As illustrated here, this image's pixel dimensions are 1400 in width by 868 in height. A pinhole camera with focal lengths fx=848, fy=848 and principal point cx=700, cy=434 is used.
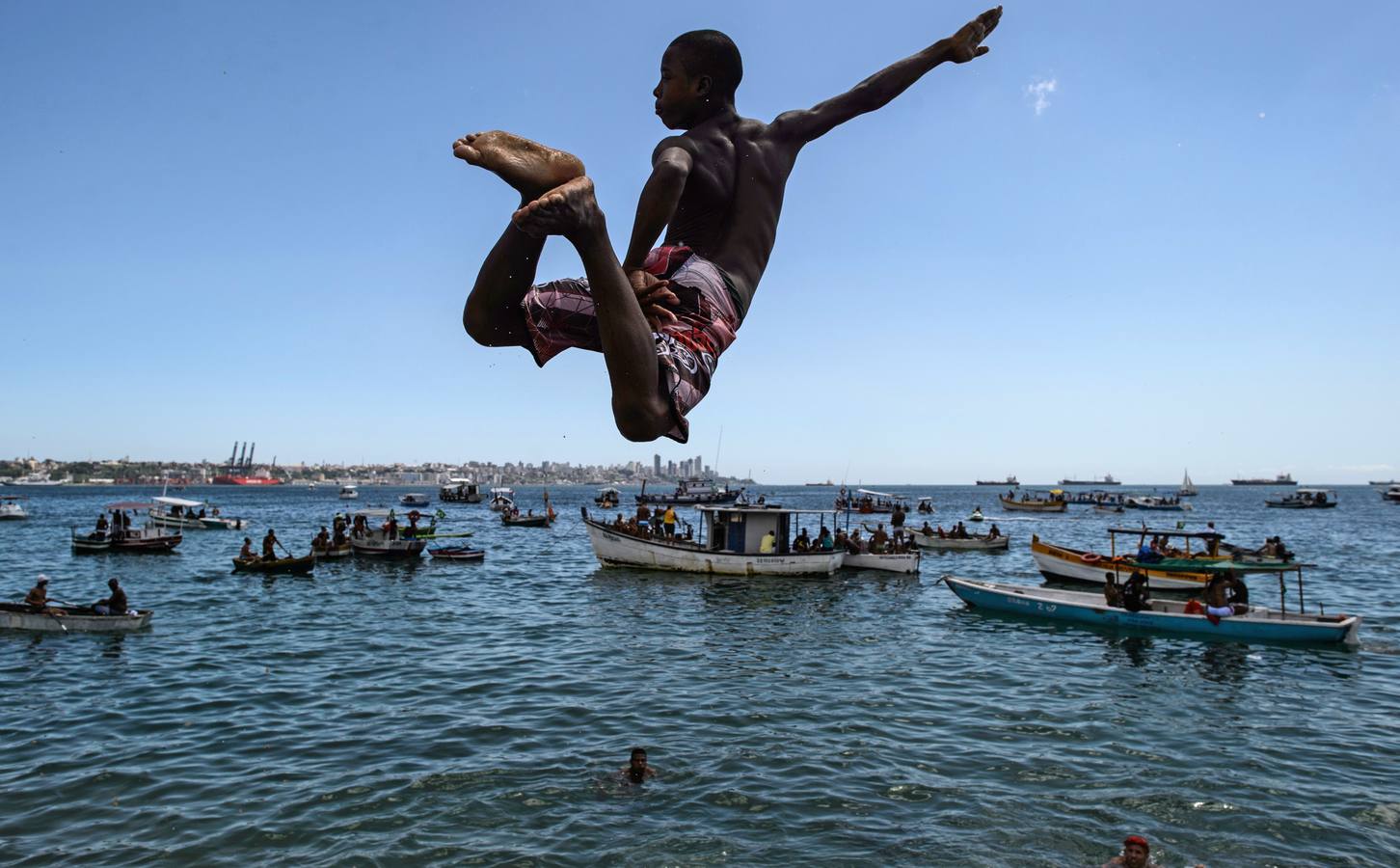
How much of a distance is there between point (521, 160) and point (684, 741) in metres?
15.8

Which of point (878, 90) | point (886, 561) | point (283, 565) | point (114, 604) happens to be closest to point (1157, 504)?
point (886, 561)

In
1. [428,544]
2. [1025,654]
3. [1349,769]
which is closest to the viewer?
[1349,769]

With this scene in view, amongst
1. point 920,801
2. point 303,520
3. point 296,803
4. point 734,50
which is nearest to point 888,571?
point 920,801

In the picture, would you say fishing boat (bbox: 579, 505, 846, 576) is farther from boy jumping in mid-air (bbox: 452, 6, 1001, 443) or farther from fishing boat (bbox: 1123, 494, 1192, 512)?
fishing boat (bbox: 1123, 494, 1192, 512)

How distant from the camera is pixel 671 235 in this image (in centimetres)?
325

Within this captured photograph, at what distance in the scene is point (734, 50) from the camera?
299 centimetres

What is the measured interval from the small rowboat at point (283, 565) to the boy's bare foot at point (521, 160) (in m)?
43.0

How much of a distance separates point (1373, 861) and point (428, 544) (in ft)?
186

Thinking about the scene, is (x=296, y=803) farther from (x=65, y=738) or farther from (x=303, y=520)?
(x=303, y=520)

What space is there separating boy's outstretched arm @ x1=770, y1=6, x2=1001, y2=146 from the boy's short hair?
33 cm

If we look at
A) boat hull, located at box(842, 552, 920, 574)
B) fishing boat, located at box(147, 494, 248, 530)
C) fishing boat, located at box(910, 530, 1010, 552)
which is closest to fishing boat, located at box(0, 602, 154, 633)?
boat hull, located at box(842, 552, 920, 574)

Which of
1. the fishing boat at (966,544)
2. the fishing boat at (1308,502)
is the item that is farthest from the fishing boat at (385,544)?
the fishing boat at (1308,502)

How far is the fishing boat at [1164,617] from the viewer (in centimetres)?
2612

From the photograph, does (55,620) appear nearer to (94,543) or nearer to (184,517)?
(94,543)
